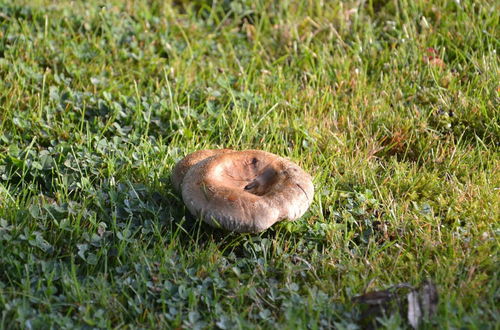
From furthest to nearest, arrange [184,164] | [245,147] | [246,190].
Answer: [245,147]
[184,164]
[246,190]

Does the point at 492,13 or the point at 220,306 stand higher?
the point at 492,13

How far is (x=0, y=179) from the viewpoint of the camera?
162 inches

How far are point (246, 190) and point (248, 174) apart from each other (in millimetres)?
131

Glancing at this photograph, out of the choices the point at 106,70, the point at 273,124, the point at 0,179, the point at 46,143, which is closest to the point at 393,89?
the point at 273,124

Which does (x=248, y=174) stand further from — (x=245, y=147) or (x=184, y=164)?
(x=245, y=147)

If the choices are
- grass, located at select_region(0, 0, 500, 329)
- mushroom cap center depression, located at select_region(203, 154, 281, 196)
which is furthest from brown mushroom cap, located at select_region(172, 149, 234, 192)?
mushroom cap center depression, located at select_region(203, 154, 281, 196)

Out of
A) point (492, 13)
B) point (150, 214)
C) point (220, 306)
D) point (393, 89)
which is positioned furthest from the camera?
point (492, 13)

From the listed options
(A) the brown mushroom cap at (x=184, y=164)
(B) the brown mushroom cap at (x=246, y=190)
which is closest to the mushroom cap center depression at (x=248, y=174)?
(B) the brown mushroom cap at (x=246, y=190)

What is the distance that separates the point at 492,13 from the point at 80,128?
341 centimetres

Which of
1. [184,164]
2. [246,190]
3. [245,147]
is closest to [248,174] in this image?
[246,190]

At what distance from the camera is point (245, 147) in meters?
4.51

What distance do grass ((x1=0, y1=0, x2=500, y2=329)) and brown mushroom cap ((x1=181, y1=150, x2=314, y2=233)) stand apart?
23cm

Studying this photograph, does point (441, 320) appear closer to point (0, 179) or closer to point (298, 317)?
point (298, 317)

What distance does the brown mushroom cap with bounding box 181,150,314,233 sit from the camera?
135 inches
